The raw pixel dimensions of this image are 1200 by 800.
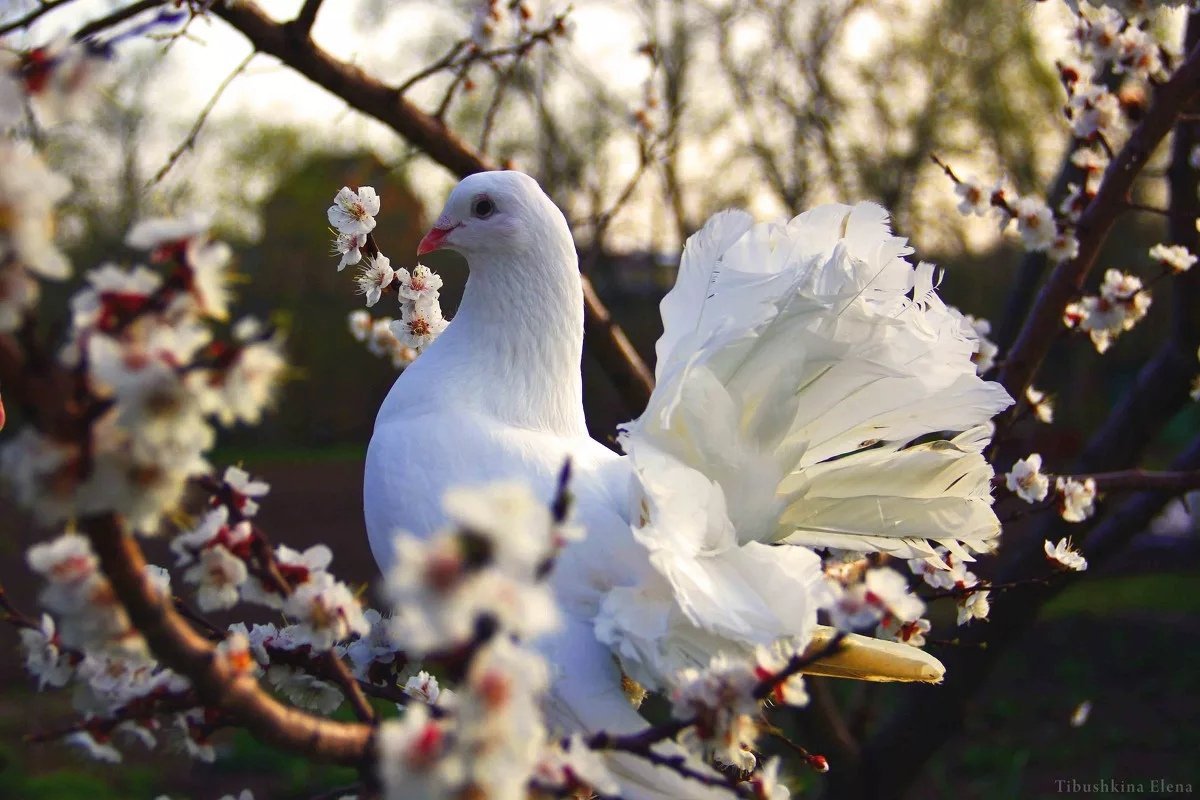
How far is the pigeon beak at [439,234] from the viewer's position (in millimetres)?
1782

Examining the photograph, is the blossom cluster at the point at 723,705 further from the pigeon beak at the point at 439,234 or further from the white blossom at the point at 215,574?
the pigeon beak at the point at 439,234

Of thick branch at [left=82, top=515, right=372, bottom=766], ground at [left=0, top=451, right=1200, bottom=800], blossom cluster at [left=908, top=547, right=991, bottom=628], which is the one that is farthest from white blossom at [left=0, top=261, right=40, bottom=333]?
ground at [left=0, top=451, right=1200, bottom=800]

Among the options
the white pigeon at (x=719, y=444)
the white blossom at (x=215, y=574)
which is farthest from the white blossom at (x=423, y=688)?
the white blossom at (x=215, y=574)

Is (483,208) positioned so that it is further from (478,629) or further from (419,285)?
(478,629)

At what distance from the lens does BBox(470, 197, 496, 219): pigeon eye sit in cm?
174

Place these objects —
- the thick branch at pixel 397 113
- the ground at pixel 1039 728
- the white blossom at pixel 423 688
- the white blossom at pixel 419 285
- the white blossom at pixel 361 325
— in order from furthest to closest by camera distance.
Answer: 1. the ground at pixel 1039 728
2. the white blossom at pixel 361 325
3. the thick branch at pixel 397 113
4. the white blossom at pixel 419 285
5. the white blossom at pixel 423 688

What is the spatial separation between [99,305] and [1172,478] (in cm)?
219

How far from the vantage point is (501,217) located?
1.75 metres

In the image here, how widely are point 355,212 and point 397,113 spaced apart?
81 centimetres

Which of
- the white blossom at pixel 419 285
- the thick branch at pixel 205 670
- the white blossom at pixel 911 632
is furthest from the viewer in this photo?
the white blossom at pixel 419 285

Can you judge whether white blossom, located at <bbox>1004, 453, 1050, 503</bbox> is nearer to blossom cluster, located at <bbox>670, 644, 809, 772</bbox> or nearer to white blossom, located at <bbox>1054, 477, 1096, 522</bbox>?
white blossom, located at <bbox>1054, 477, 1096, 522</bbox>

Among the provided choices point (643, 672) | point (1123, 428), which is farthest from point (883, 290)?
point (1123, 428)

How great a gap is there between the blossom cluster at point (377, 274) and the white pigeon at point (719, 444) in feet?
0.47

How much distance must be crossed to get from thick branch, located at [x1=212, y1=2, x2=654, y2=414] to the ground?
50.4 inches
